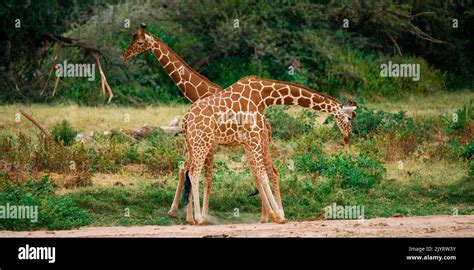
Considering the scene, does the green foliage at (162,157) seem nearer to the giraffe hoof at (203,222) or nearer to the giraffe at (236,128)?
the giraffe at (236,128)

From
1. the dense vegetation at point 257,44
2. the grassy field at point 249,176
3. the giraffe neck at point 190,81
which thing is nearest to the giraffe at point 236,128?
the giraffe neck at point 190,81

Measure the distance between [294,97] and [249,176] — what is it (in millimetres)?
2491

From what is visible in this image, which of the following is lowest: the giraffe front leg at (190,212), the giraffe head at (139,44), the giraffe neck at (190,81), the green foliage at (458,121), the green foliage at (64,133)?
the giraffe front leg at (190,212)

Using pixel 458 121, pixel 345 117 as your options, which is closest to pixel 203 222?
pixel 345 117

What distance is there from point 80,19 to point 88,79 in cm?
258

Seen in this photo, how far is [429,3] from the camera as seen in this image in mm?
26625

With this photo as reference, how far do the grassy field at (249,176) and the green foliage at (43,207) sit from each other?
0.02 m

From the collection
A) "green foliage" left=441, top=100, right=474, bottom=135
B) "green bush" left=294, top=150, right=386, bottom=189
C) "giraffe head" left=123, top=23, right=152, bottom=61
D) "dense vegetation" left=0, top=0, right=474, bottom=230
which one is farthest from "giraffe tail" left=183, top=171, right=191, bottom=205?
"green foliage" left=441, top=100, right=474, bottom=135

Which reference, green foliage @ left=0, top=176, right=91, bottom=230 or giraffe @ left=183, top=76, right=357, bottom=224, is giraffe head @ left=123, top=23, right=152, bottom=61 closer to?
giraffe @ left=183, top=76, right=357, bottom=224

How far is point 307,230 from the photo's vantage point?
14.1 m

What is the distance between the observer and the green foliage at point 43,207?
1461 centimetres

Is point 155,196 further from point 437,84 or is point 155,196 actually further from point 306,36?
point 437,84

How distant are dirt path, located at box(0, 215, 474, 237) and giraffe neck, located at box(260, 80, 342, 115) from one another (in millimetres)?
1527
